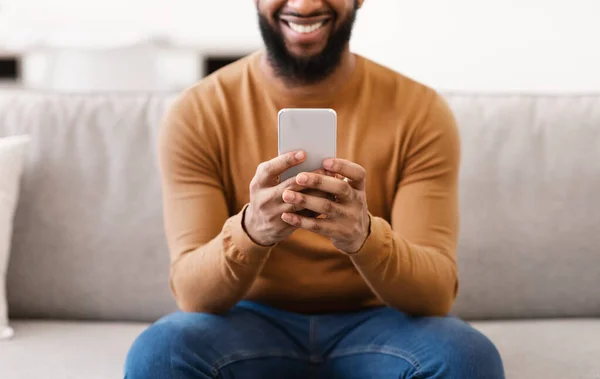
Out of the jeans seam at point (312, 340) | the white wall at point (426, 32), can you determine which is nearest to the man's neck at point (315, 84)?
the jeans seam at point (312, 340)

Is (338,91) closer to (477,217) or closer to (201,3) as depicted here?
(477,217)

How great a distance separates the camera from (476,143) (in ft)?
5.19

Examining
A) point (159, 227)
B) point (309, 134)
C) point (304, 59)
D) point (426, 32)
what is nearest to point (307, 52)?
point (304, 59)

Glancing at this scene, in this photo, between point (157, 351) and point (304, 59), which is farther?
point (304, 59)

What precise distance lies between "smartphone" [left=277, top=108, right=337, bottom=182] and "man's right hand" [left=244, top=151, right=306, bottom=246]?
2 cm

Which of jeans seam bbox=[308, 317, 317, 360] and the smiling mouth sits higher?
the smiling mouth

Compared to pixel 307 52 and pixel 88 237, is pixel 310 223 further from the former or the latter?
pixel 88 237

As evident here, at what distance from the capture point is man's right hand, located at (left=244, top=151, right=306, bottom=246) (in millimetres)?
1022

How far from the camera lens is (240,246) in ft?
3.67

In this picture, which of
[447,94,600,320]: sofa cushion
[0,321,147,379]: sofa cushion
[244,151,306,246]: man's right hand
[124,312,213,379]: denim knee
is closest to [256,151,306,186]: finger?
Result: [244,151,306,246]: man's right hand

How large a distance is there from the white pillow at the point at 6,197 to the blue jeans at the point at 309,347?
49cm

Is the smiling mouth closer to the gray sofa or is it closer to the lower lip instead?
the lower lip

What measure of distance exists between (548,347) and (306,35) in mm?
737

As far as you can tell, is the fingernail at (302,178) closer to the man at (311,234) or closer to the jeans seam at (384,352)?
the man at (311,234)
